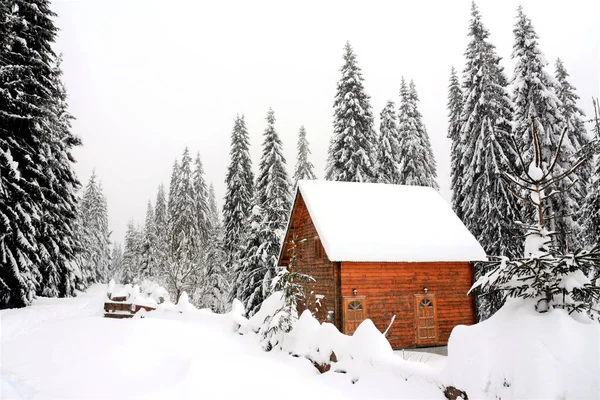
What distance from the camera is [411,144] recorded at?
32.5 metres

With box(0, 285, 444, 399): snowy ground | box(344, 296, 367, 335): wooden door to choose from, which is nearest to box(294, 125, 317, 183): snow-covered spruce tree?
box(344, 296, 367, 335): wooden door

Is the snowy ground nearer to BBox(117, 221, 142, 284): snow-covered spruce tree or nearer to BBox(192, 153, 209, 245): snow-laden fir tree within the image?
BBox(192, 153, 209, 245): snow-laden fir tree

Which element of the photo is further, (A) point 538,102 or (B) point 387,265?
(A) point 538,102

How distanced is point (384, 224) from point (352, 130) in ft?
42.3

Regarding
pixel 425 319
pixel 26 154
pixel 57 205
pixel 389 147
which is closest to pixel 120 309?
pixel 57 205

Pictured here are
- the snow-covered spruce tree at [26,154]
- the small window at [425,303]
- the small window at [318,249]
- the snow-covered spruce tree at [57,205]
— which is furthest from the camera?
the snow-covered spruce tree at [57,205]

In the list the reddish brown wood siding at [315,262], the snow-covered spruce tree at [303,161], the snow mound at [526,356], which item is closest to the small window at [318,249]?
the reddish brown wood siding at [315,262]

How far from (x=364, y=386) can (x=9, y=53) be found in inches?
745

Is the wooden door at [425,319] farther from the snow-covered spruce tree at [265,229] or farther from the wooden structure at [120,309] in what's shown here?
the wooden structure at [120,309]

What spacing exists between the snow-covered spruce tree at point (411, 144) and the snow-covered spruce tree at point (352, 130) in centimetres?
340

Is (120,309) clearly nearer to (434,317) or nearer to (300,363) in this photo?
(300,363)

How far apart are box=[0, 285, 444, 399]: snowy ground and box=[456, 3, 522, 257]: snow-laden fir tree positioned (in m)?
18.0

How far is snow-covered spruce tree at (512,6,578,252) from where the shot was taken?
2180 cm

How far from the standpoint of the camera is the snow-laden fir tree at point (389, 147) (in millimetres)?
32469
